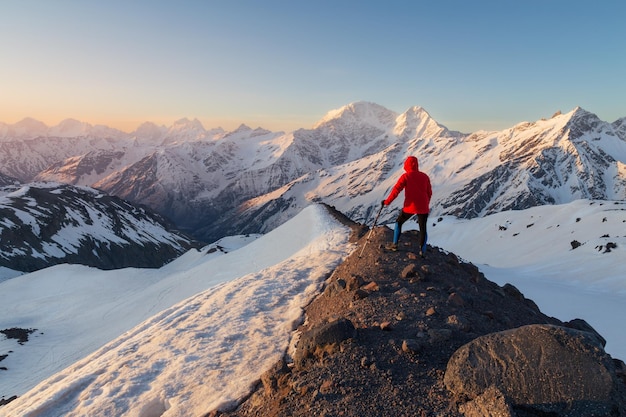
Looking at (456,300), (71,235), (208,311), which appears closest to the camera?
(456,300)

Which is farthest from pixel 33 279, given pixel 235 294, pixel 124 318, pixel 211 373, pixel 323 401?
pixel 323 401

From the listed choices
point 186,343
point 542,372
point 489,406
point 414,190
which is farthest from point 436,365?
point 186,343

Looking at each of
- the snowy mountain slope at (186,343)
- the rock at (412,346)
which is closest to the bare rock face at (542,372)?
the rock at (412,346)

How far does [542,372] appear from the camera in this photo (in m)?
6.32

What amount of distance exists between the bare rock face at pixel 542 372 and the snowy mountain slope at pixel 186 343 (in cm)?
478

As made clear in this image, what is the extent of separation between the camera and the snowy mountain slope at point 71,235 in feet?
379

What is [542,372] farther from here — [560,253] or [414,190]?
[560,253]

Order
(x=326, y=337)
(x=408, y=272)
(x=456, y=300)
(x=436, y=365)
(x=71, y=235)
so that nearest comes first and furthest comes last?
→ (x=436, y=365), (x=326, y=337), (x=456, y=300), (x=408, y=272), (x=71, y=235)

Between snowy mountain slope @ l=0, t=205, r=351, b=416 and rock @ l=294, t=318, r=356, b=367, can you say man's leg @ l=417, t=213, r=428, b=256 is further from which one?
rock @ l=294, t=318, r=356, b=367

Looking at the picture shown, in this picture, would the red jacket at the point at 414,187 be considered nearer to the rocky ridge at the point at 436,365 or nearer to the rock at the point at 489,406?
the rocky ridge at the point at 436,365

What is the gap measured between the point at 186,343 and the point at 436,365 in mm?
7330

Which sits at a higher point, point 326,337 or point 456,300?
point 456,300

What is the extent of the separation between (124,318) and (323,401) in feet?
82.8

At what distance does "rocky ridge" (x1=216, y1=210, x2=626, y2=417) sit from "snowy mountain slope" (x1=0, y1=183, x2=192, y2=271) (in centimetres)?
11877
